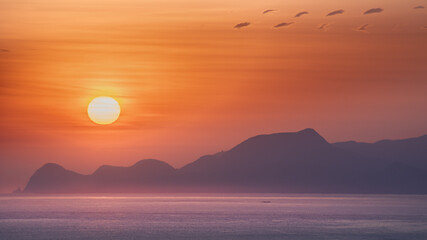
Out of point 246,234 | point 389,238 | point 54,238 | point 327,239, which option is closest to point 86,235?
point 54,238

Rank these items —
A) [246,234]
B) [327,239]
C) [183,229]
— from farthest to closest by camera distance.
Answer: [183,229] → [246,234] → [327,239]

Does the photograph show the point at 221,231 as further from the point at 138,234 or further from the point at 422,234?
the point at 422,234

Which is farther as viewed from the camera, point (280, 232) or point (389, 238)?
point (280, 232)

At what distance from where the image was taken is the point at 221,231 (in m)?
156

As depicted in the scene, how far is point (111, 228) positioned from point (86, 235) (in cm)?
2130

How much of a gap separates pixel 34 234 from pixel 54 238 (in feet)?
43.0

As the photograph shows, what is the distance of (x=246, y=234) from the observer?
147250 millimetres

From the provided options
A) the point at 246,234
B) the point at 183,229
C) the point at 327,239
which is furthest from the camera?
the point at 183,229

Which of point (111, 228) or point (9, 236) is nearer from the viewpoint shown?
point (9, 236)

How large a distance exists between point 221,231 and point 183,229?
1230cm

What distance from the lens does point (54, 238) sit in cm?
14238

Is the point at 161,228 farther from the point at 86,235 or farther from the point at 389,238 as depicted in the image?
the point at 389,238

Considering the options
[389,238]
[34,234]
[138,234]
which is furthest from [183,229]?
[389,238]

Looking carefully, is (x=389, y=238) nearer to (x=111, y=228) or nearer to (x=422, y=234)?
(x=422, y=234)
